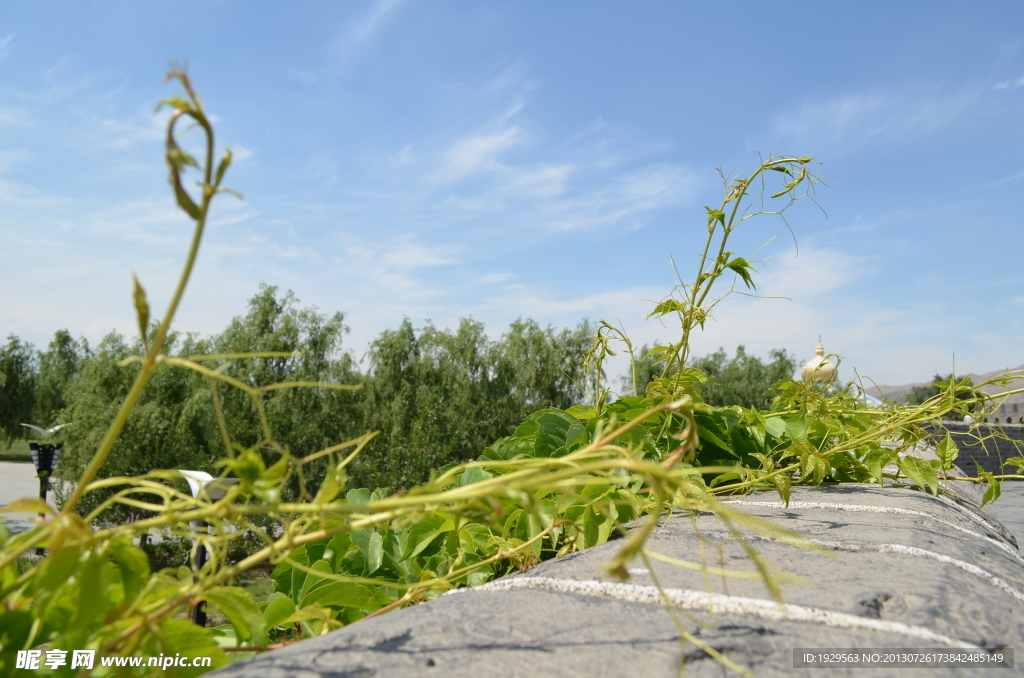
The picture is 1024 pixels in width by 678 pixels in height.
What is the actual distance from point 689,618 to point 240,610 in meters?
0.40

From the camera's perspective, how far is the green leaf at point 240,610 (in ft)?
1.85

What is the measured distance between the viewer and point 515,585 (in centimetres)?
78

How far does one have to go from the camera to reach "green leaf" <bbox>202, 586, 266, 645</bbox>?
0.56m

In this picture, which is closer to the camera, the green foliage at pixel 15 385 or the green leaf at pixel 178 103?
the green leaf at pixel 178 103

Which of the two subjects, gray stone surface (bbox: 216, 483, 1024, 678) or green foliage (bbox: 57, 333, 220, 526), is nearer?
gray stone surface (bbox: 216, 483, 1024, 678)

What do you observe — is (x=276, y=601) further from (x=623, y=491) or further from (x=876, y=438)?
(x=876, y=438)

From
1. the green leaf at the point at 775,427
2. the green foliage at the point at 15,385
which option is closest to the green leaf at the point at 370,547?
the green leaf at the point at 775,427

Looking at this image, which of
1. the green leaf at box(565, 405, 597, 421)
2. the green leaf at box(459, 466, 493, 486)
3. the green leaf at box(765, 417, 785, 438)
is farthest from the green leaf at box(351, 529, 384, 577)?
the green leaf at box(765, 417, 785, 438)

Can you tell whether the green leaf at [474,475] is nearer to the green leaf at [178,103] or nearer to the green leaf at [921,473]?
the green leaf at [178,103]

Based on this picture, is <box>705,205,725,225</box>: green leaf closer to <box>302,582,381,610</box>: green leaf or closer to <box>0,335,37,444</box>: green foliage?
<box>302,582,381,610</box>: green leaf

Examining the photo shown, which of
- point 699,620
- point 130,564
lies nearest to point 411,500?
point 130,564

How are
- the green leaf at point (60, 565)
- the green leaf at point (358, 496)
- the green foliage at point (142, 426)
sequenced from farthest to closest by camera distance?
1. the green foliage at point (142, 426)
2. the green leaf at point (358, 496)
3. the green leaf at point (60, 565)

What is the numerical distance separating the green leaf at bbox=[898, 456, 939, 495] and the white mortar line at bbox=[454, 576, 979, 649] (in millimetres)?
1104

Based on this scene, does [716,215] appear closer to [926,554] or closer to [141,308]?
[926,554]
